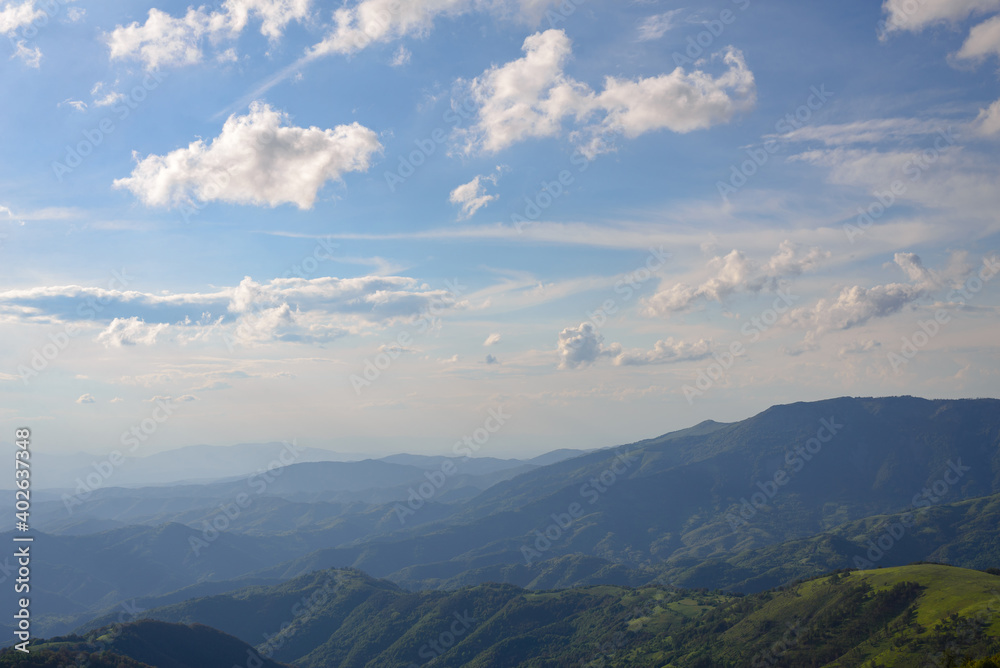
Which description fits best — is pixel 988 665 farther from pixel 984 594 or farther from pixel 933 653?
pixel 984 594

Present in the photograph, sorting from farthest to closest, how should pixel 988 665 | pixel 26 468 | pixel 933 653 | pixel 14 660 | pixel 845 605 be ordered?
pixel 845 605 → pixel 933 653 → pixel 14 660 → pixel 26 468 → pixel 988 665

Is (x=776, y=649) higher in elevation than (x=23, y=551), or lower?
lower

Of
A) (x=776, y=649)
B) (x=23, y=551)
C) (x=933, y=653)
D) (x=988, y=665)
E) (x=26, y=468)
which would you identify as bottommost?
(x=776, y=649)

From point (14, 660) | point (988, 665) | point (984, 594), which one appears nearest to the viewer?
point (988, 665)

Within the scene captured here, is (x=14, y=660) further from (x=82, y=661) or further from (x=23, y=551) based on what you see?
(x=23, y=551)

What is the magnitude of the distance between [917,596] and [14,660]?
24813cm

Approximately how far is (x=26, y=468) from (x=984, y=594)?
766 feet

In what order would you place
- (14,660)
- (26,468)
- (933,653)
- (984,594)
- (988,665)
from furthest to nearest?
(984,594)
(933,653)
(14,660)
(26,468)
(988,665)

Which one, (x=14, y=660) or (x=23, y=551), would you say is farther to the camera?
(x=14, y=660)

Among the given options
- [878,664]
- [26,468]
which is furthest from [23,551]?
[878,664]

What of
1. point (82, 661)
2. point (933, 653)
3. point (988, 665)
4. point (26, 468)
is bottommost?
point (933, 653)

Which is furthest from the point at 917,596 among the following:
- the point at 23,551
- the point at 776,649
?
the point at 23,551

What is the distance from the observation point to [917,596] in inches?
7032

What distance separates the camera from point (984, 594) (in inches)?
6398
